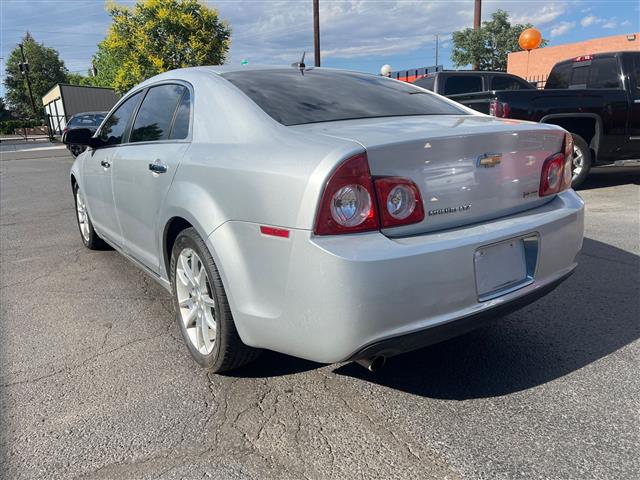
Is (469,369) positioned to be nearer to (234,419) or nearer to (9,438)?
(234,419)

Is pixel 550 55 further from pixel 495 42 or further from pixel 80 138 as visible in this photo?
pixel 80 138

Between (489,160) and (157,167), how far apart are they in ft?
6.07

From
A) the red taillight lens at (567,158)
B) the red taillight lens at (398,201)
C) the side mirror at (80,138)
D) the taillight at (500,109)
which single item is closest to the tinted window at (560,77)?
the taillight at (500,109)

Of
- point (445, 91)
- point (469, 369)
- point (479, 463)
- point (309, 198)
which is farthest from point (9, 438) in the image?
point (445, 91)

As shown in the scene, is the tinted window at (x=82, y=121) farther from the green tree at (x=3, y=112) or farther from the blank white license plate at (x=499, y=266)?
the green tree at (x=3, y=112)

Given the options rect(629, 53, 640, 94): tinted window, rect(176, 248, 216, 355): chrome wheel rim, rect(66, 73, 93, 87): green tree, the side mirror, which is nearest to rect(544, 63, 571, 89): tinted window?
rect(629, 53, 640, 94): tinted window

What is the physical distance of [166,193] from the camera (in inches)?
115

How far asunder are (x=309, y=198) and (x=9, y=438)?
67.7 inches

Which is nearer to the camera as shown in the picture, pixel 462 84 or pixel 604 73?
pixel 604 73

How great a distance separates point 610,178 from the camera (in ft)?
30.0

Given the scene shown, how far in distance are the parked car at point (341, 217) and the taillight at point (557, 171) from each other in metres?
0.01

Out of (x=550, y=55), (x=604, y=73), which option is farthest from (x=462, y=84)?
(x=550, y=55)

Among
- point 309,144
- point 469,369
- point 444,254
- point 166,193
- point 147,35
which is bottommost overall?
point 469,369

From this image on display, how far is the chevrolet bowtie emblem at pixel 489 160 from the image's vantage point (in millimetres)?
2355
